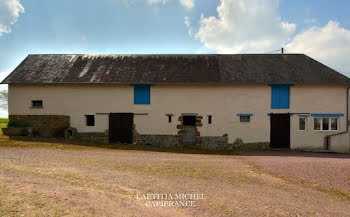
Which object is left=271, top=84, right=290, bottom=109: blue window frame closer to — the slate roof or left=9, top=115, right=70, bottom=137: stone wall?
the slate roof

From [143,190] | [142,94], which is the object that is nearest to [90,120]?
[142,94]

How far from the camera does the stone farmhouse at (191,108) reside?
612 inches

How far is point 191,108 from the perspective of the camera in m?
15.7

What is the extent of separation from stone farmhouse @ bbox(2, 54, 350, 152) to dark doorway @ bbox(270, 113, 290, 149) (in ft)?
0.22

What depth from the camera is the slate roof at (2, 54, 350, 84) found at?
15.7 metres

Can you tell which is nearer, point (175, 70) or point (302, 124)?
Result: point (302, 124)

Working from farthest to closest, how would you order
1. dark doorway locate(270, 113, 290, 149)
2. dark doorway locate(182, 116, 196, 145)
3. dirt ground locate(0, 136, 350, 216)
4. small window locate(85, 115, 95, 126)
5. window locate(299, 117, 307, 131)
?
small window locate(85, 115, 95, 126) < dark doorway locate(182, 116, 196, 145) < window locate(299, 117, 307, 131) < dark doorway locate(270, 113, 290, 149) < dirt ground locate(0, 136, 350, 216)

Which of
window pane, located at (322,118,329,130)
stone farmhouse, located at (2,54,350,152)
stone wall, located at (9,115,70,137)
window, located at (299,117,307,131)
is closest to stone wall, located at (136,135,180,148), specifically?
stone farmhouse, located at (2,54,350,152)

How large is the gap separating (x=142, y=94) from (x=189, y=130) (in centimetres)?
425

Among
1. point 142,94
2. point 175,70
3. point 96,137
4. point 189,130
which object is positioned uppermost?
point 175,70

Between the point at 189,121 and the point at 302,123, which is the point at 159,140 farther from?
the point at 302,123

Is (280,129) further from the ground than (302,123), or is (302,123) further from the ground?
(302,123)

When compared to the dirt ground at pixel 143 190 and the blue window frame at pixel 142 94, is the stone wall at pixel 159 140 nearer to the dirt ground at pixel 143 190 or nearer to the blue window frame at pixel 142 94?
the blue window frame at pixel 142 94

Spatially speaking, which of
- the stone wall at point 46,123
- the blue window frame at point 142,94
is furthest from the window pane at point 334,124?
the stone wall at point 46,123
